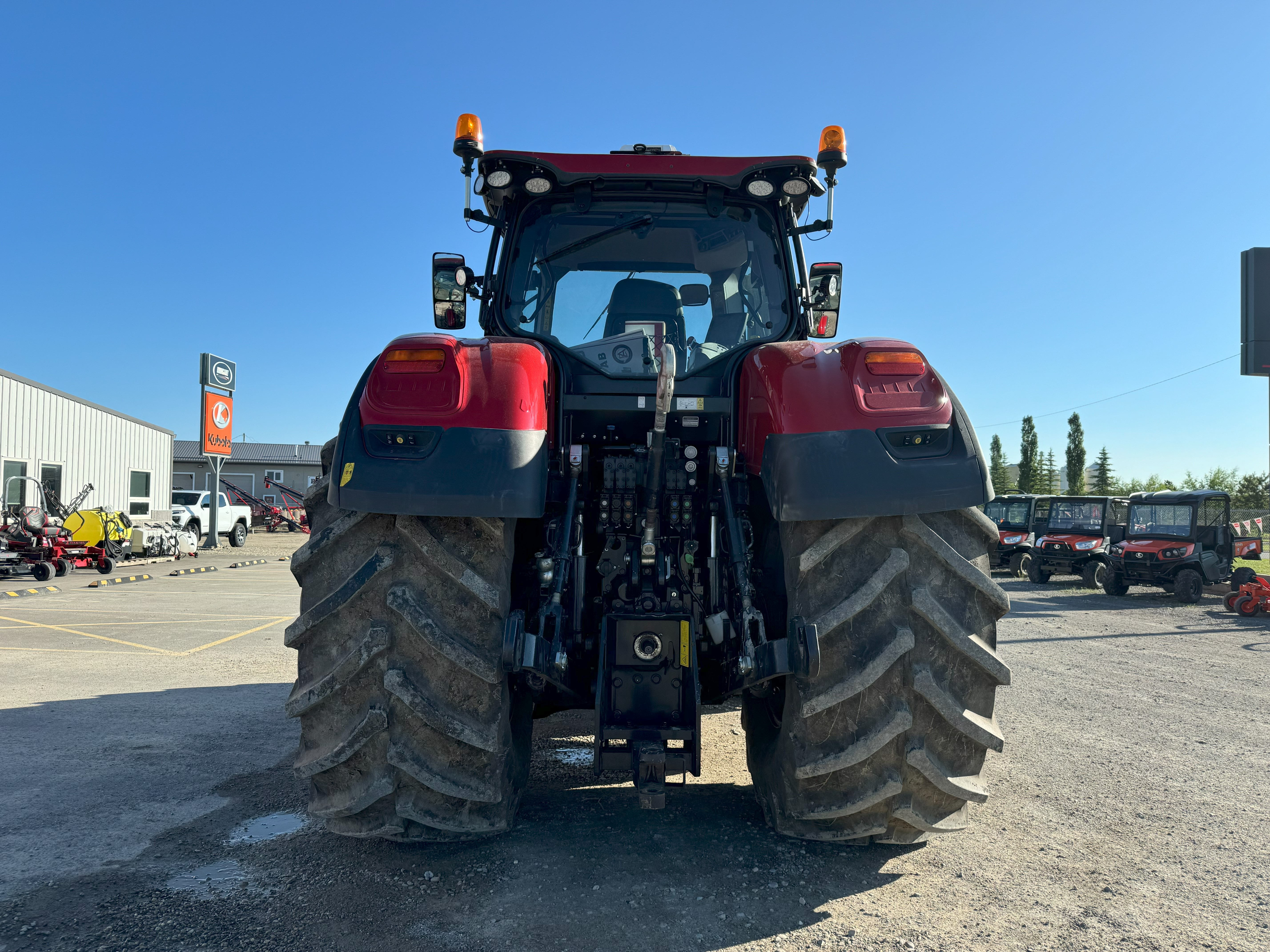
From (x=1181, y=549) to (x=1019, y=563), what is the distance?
5.93 metres

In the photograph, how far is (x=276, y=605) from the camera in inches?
475

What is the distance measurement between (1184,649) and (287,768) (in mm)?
10100

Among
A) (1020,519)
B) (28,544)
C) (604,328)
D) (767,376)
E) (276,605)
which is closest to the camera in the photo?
(767,376)

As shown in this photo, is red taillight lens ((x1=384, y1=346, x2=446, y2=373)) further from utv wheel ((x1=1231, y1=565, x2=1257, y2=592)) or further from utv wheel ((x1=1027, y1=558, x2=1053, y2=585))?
utv wheel ((x1=1027, y1=558, x2=1053, y2=585))

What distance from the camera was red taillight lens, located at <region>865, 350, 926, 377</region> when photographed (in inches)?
110

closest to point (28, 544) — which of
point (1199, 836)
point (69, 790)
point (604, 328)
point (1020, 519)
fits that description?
point (69, 790)

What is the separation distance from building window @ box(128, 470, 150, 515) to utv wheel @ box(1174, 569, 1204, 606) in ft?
89.3

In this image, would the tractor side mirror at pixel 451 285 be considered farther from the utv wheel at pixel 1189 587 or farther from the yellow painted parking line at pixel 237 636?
the utv wheel at pixel 1189 587

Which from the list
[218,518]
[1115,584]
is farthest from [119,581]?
[1115,584]

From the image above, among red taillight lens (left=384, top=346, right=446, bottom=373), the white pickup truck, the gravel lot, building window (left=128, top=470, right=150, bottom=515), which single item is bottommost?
the gravel lot

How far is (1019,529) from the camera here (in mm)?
22203

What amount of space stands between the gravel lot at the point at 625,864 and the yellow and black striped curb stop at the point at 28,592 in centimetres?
966

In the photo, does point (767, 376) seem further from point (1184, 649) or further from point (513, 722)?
point (1184, 649)

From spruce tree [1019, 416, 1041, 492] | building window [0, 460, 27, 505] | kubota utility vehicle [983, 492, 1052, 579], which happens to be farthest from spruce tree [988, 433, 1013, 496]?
building window [0, 460, 27, 505]
